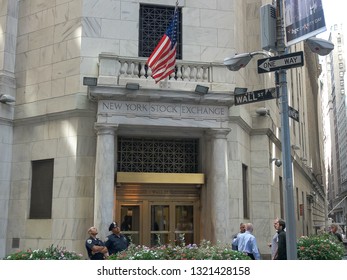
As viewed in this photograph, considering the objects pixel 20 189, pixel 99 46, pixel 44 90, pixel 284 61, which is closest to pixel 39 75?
pixel 44 90

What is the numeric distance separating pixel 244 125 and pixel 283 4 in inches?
321

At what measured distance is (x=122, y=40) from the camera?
15.7 meters

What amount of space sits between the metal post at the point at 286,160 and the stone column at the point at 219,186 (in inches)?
239

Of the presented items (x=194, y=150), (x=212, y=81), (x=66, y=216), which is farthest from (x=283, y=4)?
(x=66, y=216)

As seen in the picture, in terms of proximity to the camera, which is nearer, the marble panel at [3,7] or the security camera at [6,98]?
the security camera at [6,98]

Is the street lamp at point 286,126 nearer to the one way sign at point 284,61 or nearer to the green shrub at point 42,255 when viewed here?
the one way sign at point 284,61

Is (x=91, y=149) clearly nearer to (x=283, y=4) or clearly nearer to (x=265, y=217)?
(x=265, y=217)

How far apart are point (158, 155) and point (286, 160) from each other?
7714mm

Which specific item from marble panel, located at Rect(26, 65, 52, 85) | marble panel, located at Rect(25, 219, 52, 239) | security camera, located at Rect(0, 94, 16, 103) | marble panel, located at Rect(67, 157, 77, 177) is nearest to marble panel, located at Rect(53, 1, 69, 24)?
marble panel, located at Rect(26, 65, 52, 85)

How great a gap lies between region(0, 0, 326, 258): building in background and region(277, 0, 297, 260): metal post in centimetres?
556

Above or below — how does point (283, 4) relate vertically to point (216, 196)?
above

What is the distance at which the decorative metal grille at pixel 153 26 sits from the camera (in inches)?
634

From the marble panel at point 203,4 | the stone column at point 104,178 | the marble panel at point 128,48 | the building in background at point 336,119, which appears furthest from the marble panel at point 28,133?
the building in background at point 336,119

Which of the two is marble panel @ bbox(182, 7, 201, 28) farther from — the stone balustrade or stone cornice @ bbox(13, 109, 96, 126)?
stone cornice @ bbox(13, 109, 96, 126)
